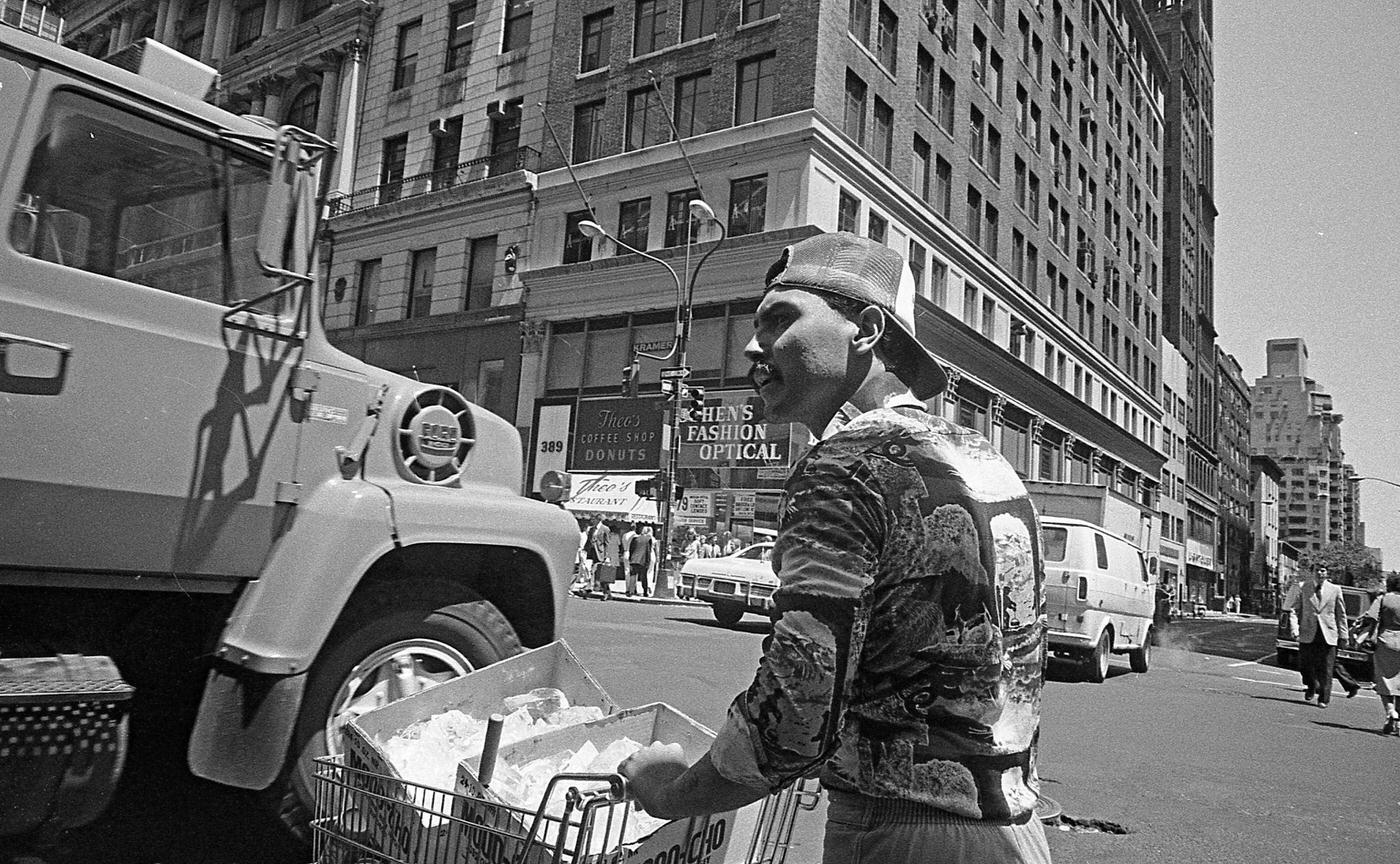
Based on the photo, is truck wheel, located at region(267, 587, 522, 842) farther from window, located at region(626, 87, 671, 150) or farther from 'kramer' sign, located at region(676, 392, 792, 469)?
window, located at region(626, 87, 671, 150)

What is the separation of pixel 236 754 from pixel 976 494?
96.3 inches

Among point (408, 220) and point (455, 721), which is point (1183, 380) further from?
point (455, 721)

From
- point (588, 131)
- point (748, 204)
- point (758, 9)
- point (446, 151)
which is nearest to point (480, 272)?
point (446, 151)

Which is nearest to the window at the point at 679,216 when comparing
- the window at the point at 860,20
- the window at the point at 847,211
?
the window at the point at 847,211

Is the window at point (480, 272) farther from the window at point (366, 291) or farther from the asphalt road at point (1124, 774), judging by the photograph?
the asphalt road at point (1124, 774)

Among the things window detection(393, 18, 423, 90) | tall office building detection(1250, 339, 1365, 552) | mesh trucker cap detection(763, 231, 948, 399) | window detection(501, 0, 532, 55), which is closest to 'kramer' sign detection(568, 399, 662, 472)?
window detection(501, 0, 532, 55)

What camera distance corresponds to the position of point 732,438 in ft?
91.7

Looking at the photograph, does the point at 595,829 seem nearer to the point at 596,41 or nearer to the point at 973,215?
the point at 596,41

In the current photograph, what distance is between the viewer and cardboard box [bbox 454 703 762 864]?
5.73 ft

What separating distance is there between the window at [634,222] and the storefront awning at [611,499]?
262 inches

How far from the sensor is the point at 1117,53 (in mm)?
52656

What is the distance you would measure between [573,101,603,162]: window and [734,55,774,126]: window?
4.88 meters

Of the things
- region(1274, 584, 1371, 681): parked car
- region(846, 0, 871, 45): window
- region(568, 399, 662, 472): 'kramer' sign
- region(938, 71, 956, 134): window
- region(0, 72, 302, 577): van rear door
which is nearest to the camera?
region(0, 72, 302, 577): van rear door

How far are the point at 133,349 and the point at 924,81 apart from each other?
3273cm
